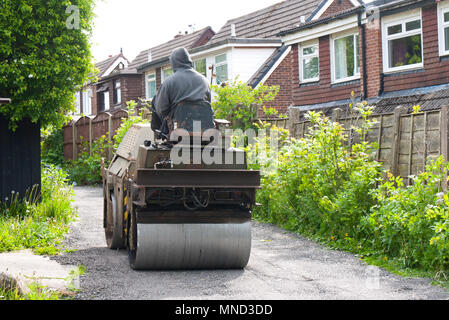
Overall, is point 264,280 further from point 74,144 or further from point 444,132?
point 74,144

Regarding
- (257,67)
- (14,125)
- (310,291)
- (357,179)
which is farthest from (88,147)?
(310,291)

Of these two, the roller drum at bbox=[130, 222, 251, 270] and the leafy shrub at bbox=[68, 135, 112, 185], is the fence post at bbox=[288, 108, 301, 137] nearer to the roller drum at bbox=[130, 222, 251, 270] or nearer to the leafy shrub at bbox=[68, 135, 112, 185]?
the roller drum at bbox=[130, 222, 251, 270]

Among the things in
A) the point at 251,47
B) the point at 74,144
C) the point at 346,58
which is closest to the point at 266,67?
the point at 251,47

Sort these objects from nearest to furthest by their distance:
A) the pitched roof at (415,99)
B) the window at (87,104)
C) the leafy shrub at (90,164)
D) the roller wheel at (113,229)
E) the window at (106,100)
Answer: the roller wheel at (113,229) < the pitched roof at (415,99) < the leafy shrub at (90,164) < the window at (106,100) < the window at (87,104)

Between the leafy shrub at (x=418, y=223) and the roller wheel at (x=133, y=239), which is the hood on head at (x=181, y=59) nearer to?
the roller wheel at (x=133, y=239)

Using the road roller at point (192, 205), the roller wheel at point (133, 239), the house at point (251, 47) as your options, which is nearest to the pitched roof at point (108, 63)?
the house at point (251, 47)

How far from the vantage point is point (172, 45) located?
126 ft

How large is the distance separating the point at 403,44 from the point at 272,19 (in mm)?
10753

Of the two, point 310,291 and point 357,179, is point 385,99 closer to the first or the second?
point 357,179

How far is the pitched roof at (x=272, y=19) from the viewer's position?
28.1m

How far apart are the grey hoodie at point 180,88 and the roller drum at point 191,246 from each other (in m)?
1.59

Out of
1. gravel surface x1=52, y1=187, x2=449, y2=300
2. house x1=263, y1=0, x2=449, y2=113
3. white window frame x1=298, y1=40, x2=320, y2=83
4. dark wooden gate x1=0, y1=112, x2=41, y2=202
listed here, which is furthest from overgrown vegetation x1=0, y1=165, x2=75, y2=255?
white window frame x1=298, y1=40, x2=320, y2=83

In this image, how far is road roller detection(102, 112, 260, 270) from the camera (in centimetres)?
803

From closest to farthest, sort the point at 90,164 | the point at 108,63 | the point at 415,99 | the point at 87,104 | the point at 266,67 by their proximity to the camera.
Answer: the point at 415,99
the point at 90,164
the point at 266,67
the point at 87,104
the point at 108,63
